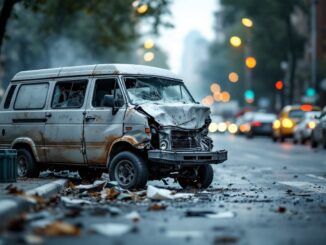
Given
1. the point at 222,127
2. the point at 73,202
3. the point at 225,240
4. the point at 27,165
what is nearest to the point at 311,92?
the point at 222,127

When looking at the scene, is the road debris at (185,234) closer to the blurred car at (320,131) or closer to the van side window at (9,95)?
the van side window at (9,95)

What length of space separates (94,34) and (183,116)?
41.0 m

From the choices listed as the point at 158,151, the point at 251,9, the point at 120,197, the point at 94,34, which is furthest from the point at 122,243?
the point at 251,9

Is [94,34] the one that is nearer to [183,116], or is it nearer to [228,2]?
[228,2]

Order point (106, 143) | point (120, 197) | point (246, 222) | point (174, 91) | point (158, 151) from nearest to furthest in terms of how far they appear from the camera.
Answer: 1. point (246, 222)
2. point (120, 197)
3. point (158, 151)
4. point (106, 143)
5. point (174, 91)

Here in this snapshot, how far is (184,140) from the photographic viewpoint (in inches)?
505

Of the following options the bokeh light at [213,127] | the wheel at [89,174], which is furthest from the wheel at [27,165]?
the bokeh light at [213,127]

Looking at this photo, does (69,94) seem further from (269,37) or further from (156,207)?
(269,37)

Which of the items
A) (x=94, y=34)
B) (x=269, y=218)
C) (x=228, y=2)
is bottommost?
(x=269, y=218)

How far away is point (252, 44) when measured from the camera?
238ft

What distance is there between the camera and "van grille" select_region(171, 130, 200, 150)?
498 inches

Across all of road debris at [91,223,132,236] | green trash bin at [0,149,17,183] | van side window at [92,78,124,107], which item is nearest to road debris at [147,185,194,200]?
van side window at [92,78,124,107]

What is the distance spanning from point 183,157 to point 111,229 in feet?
15.6

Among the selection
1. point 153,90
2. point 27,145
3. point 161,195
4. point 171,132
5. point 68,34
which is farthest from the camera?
point 68,34
